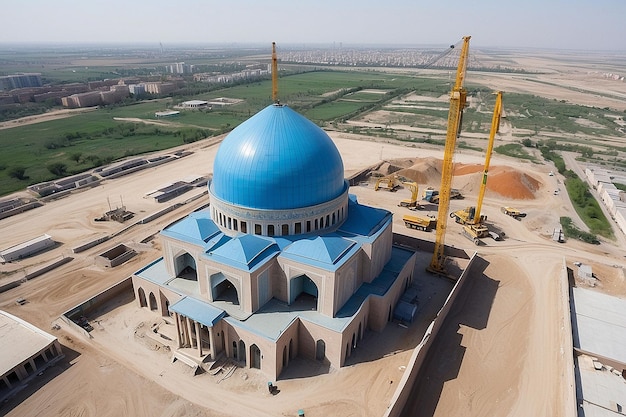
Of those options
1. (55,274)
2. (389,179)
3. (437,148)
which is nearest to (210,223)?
(55,274)

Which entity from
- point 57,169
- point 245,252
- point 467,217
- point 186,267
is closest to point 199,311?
point 245,252

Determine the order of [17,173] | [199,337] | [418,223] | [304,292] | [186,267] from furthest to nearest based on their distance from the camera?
[17,173]
[418,223]
[186,267]
[304,292]
[199,337]

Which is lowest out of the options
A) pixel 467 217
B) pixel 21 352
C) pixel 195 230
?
pixel 467 217

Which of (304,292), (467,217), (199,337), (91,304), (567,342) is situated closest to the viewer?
(199,337)

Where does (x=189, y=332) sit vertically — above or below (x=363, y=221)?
below

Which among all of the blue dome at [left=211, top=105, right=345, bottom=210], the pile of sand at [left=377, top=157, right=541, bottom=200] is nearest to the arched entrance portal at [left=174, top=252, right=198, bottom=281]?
the blue dome at [left=211, top=105, right=345, bottom=210]

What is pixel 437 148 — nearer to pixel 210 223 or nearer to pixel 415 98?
pixel 210 223

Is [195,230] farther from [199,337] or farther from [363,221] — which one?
[363,221]

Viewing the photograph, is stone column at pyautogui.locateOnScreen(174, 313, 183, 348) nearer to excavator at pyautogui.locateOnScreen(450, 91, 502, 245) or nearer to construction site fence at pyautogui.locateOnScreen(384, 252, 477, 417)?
construction site fence at pyautogui.locateOnScreen(384, 252, 477, 417)
